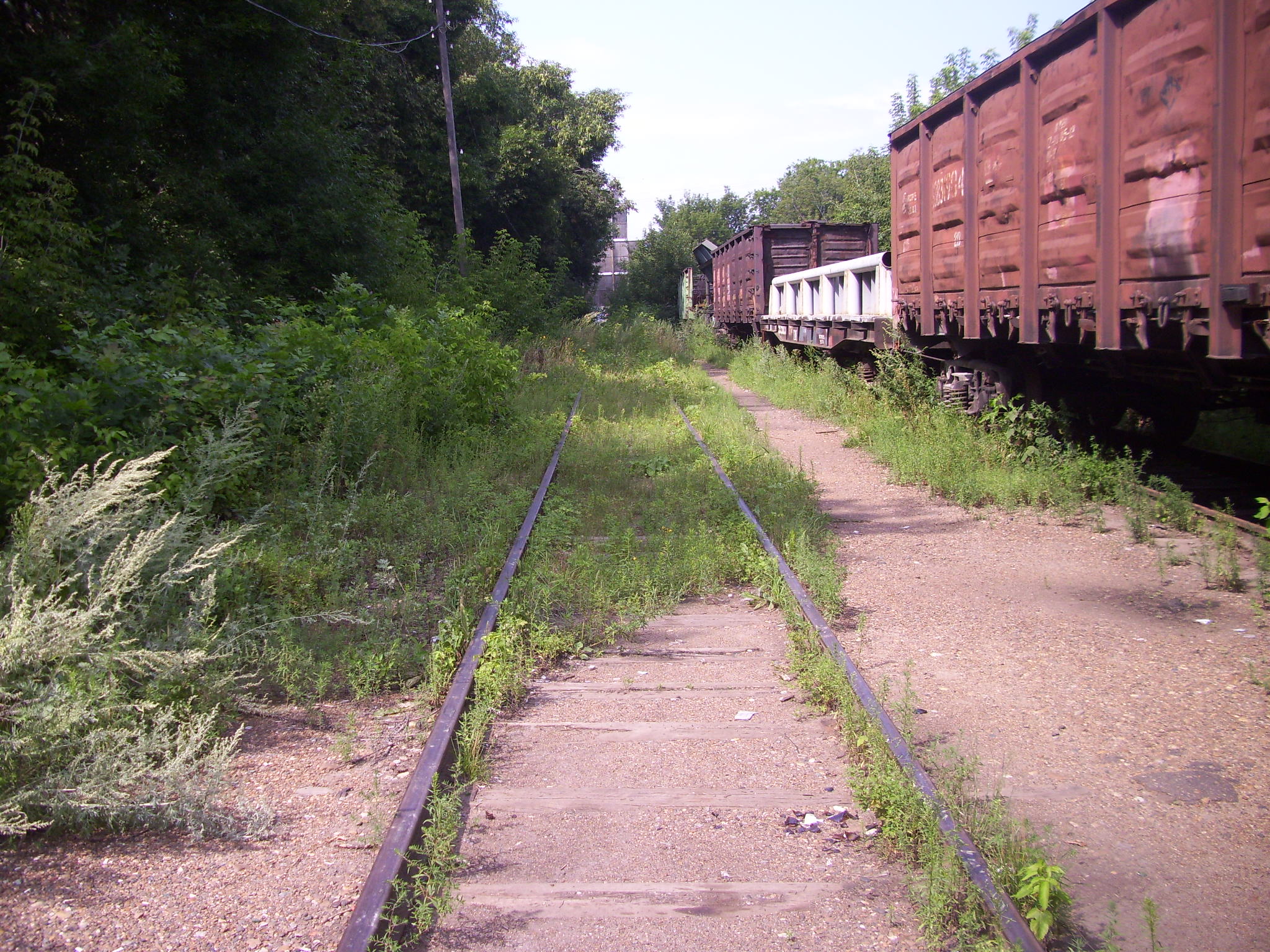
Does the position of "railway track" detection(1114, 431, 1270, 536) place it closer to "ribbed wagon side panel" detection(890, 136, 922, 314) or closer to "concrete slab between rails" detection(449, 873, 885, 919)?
"ribbed wagon side panel" detection(890, 136, 922, 314)

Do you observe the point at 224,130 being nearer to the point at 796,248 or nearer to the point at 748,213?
the point at 796,248

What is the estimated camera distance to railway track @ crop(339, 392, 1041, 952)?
8.77 feet

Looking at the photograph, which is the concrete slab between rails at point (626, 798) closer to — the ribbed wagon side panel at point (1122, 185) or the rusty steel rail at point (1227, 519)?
the ribbed wagon side panel at point (1122, 185)

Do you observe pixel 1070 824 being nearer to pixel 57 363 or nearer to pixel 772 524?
pixel 772 524

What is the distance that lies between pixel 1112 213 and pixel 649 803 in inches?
225

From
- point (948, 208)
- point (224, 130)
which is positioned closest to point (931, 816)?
point (948, 208)

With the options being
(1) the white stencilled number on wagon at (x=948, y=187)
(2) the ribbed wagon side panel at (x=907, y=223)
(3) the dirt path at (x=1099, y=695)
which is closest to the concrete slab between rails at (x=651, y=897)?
(3) the dirt path at (x=1099, y=695)

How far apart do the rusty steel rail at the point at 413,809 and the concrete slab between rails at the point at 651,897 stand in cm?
23

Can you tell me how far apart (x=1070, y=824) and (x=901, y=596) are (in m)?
2.68

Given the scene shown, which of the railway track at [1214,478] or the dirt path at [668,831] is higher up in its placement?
the railway track at [1214,478]

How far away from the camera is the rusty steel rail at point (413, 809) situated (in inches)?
99.2

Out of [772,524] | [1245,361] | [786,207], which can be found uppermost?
[786,207]

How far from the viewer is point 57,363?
6.55 m

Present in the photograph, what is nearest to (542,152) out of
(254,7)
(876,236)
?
(876,236)
